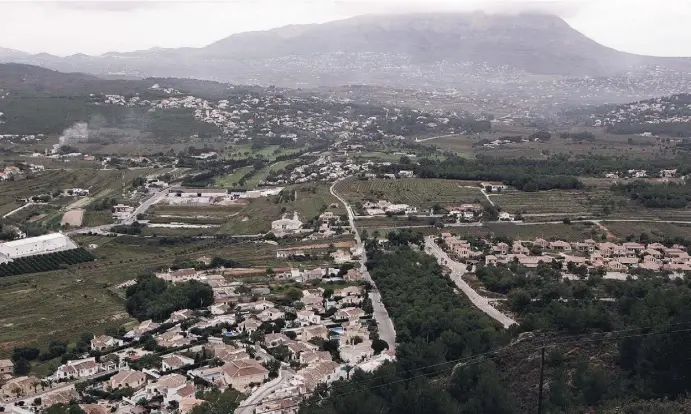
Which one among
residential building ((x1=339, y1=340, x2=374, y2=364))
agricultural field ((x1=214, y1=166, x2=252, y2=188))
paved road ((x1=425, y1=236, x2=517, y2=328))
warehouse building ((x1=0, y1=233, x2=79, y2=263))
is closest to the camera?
residential building ((x1=339, y1=340, x2=374, y2=364))

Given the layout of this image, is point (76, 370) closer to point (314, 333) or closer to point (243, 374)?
point (243, 374)

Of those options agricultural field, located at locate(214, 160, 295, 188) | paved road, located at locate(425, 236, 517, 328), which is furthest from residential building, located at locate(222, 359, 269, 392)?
agricultural field, located at locate(214, 160, 295, 188)

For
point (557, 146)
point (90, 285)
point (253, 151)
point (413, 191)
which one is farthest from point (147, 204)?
point (557, 146)

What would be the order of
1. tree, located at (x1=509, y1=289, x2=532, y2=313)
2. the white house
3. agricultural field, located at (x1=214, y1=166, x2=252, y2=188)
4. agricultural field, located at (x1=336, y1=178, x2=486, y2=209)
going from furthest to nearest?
agricultural field, located at (x1=214, y1=166, x2=252, y2=188)
agricultural field, located at (x1=336, y1=178, x2=486, y2=209)
the white house
tree, located at (x1=509, y1=289, x2=532, y2=313)

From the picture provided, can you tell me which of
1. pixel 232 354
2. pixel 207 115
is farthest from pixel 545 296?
pixel 207 115

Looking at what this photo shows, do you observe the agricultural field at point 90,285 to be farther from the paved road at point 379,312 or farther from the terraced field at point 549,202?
the terraced field at point 549,202

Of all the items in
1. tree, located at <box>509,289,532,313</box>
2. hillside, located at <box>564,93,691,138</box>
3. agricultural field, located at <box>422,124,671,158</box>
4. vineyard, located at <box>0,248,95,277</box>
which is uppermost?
hillside, located at <box>564,93,691,138</box>

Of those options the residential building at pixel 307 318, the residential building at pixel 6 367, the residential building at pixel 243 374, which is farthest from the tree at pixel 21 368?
the residential building at pixel 307 318

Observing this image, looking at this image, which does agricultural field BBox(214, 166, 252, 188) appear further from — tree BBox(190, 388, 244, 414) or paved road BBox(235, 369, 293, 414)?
tree BBox(190, 388, 244, 414)
